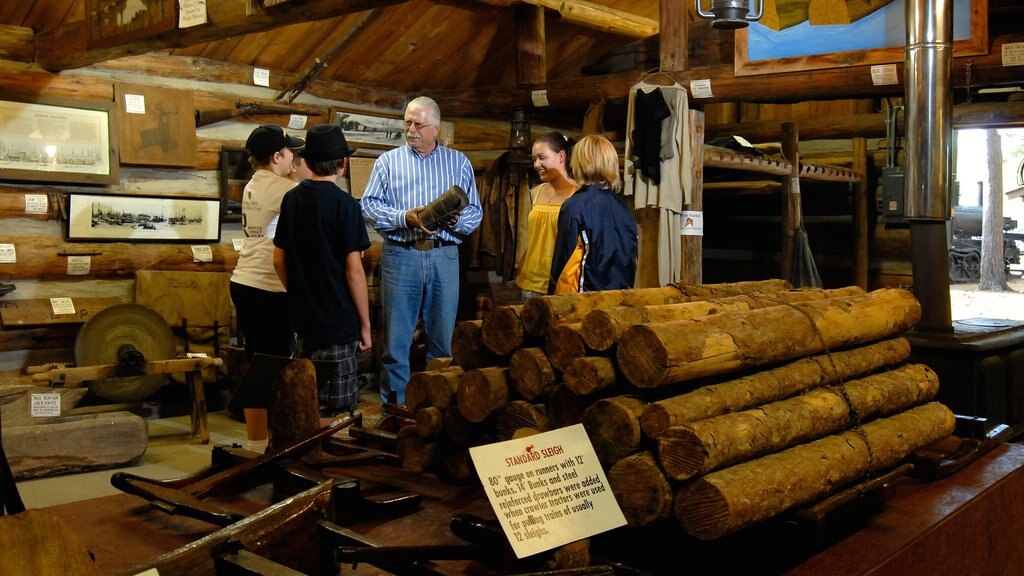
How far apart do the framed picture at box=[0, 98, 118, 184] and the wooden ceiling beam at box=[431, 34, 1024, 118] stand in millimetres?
2880

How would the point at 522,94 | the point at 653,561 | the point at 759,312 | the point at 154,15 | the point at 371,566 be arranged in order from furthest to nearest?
the point at 522,94
the point at 154,15
the point at 759,312
the point at 653,561
the point at 371,566

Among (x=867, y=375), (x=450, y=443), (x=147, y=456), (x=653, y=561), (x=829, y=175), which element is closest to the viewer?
(x=653, y=561)

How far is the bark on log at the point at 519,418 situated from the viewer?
7.30 feet

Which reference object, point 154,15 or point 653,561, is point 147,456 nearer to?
point 154,15

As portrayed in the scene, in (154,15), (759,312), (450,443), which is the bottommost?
(450,443)

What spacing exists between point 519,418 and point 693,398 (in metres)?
0.43

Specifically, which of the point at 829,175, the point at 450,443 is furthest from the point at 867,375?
the point at 829,175

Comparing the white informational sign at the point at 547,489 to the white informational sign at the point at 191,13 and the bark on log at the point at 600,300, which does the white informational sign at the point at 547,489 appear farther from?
the white informational sign at the point at 191,13

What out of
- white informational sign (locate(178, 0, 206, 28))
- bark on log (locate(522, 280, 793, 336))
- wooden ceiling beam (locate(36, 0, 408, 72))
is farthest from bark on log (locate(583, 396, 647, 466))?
white informational sign (locate(178, 0, 206, 28))

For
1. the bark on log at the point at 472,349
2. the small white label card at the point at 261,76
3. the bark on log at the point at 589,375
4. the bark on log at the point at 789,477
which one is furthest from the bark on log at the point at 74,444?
the bark on log at the point at 789,477

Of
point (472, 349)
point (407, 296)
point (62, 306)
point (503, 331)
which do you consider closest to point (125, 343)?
point (62, 306)

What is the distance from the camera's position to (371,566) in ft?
6.22

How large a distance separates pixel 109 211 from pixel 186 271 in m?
0.66

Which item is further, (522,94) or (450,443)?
(522,94)
